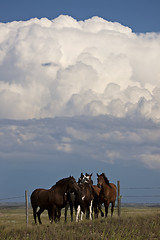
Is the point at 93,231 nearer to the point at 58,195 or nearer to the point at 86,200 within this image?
the point at 58,195

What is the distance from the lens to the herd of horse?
2280 centimetres

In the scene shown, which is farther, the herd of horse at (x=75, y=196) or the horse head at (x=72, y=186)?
the herd of horse at (x=75, y=196)

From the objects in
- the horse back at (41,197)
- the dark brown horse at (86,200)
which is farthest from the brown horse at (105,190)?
the horse back at (41,197)

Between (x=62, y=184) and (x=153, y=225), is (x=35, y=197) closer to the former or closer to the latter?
(x=62, y=184)

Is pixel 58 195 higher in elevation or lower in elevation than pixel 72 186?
lower

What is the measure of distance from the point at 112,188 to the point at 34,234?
9.36 m

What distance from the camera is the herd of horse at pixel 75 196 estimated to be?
22797mm

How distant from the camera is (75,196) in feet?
76.9

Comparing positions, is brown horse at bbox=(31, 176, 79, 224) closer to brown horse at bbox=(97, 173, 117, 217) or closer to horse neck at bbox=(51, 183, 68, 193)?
horse neck at bbox=(51, 183, 68, 193)

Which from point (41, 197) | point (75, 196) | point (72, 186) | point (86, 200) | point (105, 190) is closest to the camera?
point (72, 186)

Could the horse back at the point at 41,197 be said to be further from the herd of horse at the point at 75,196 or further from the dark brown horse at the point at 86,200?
the dark brown horse at the point at 86,200

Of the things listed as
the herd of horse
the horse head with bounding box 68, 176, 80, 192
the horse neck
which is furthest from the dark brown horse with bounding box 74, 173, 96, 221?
the horse neck

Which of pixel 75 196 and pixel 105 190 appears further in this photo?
pixel 105 190

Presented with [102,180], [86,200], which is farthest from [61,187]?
[102,180]
